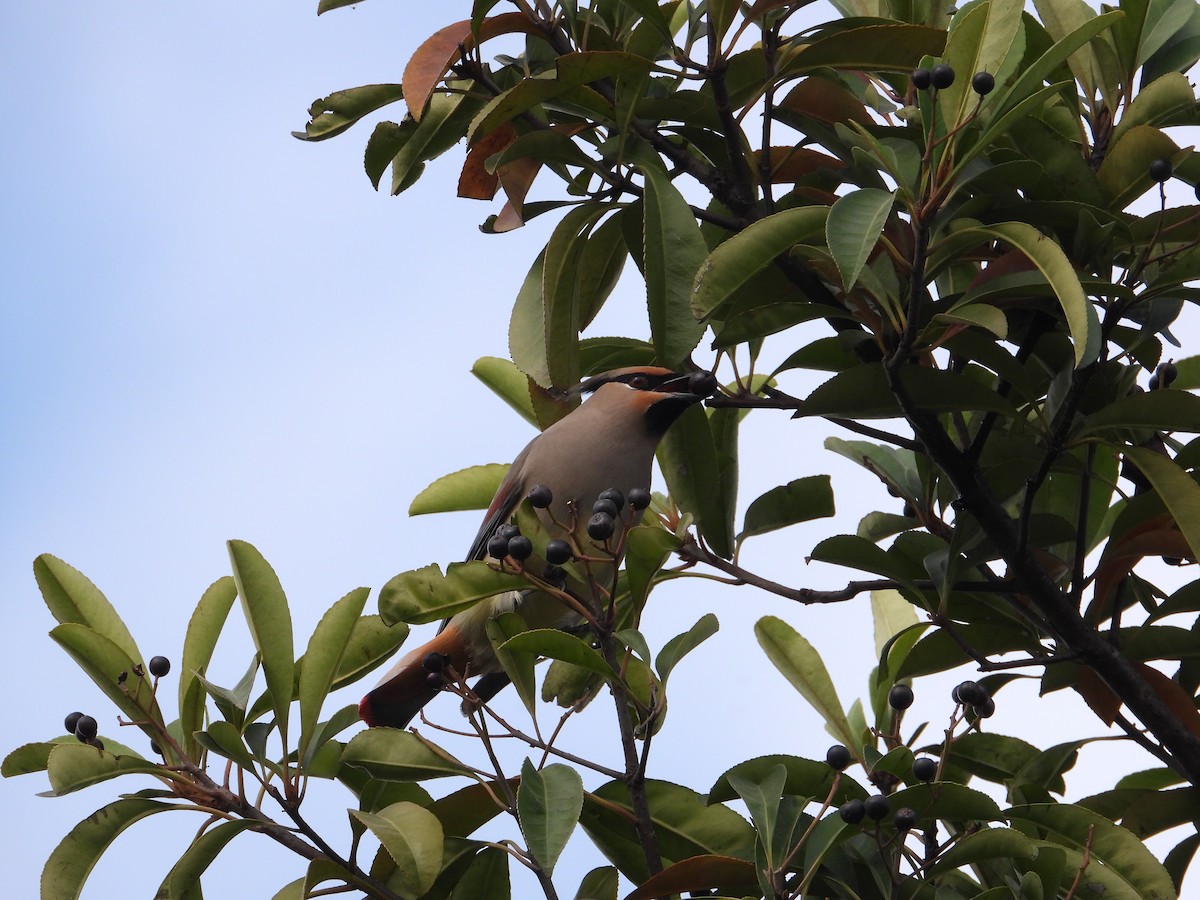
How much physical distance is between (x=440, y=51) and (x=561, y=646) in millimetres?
1036

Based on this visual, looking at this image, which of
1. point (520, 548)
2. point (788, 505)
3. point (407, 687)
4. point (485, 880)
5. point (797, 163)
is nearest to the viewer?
point (520, 548)

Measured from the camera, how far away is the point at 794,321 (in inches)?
91.1

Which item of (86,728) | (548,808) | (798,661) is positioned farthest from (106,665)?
(798,661)

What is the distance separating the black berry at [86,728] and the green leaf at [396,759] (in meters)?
0.41

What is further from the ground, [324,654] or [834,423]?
[834,423]

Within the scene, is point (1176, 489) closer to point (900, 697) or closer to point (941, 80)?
point (900, 697)

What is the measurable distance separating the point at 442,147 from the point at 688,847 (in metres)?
1.34

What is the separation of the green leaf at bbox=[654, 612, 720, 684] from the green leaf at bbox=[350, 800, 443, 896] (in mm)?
443

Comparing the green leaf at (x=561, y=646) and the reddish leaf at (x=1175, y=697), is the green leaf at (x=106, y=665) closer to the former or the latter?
the green leaf at (x=561, y=646)

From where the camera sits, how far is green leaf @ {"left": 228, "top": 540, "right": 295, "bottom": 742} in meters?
2.27

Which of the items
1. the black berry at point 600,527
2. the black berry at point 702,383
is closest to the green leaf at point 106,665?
the black berry at point 600,527

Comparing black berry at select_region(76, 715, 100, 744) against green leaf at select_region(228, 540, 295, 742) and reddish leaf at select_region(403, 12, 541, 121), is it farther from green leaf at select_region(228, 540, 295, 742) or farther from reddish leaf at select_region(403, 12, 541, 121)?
reddish leaf at select_region(403, 12, 541, 121)

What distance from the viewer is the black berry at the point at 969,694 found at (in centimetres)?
213

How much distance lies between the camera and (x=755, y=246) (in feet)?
6.68
